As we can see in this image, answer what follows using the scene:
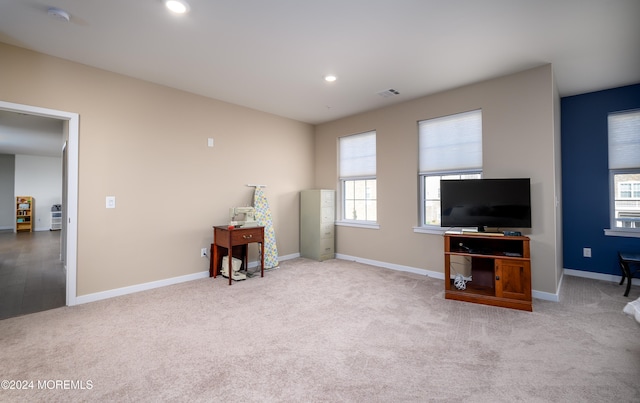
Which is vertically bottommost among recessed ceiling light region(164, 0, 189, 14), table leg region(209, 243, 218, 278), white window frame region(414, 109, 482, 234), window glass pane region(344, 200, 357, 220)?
table leg region(209, 243, 218, 278)

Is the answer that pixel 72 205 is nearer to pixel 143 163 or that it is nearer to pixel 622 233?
pixel 143 163

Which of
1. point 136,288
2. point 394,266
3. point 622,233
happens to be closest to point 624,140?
point 622,233

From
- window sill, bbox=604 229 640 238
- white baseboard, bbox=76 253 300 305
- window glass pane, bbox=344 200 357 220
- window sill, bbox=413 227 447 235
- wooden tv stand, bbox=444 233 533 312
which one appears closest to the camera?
wooden tv stand, bbox=444 233 533 312

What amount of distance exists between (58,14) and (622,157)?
21.3ft

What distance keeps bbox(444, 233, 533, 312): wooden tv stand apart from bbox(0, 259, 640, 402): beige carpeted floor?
0.16m

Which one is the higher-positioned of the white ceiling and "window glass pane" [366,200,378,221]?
the white ceiling

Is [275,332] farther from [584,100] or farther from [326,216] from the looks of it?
[584,100]

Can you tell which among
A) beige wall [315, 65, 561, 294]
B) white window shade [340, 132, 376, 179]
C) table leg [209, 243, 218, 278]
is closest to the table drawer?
table leg [209, 243, 218, 278]

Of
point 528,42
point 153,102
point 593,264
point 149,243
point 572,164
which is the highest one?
point 528,42

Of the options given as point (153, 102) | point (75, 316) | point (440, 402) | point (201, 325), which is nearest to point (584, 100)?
point (440, 402)

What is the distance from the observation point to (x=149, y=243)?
3613 mm

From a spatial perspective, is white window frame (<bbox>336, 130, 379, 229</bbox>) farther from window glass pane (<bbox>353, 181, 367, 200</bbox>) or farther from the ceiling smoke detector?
the ceiling smoke detector

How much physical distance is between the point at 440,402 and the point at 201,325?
79.6 inches

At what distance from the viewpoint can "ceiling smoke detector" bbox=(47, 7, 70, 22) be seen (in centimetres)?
224
